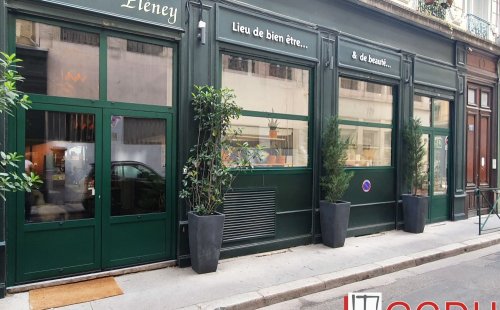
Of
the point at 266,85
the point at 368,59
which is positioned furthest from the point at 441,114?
the point at 266,85

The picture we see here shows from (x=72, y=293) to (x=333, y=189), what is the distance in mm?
4740

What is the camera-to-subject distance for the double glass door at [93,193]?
5078 millimetres

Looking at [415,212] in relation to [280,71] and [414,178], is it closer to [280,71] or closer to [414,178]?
[414,178]

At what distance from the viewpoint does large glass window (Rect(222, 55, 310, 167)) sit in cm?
693

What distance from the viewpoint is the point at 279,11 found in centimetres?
717

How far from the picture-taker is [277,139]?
7.52 metres

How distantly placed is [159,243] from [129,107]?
2.14 m

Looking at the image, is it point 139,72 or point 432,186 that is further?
point 432,186

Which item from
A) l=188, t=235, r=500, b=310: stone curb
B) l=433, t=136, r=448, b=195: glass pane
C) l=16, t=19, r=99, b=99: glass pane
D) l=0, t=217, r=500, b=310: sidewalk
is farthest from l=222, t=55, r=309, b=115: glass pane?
→ l=433, t=136, r=448, b=195: glass pane

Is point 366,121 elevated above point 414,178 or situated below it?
above

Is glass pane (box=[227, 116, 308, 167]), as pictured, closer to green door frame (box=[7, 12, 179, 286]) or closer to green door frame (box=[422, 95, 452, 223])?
green door frame (box=[7, 12, 179, 286])

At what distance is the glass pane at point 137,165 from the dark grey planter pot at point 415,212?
19.2 feet

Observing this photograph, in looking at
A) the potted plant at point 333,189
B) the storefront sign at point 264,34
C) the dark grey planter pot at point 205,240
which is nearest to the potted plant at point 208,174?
the dark grey planter pot at point 205,240

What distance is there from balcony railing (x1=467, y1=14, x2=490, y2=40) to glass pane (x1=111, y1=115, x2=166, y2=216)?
10.5 meters
